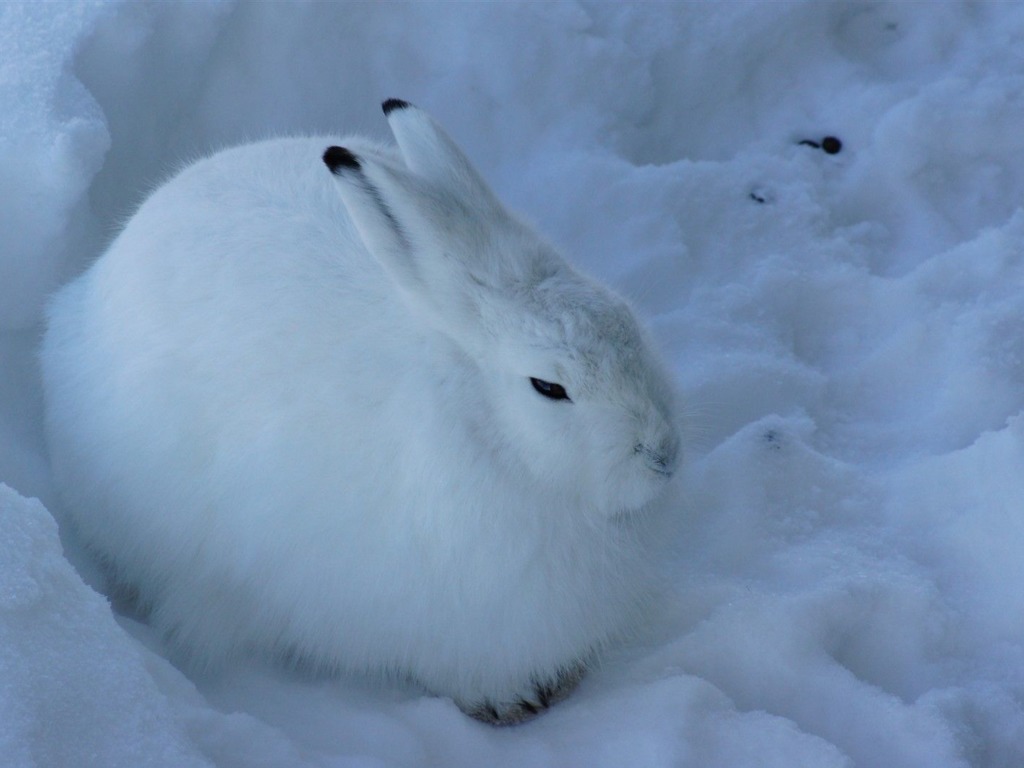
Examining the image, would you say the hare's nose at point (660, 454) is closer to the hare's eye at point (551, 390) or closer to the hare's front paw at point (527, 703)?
the hare's eye at point (551, 390)

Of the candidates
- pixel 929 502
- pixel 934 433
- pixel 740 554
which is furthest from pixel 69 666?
pixel 934 433

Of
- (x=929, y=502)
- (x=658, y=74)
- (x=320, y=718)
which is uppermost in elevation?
(x=658, y=74)

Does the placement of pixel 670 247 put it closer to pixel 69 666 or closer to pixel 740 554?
Answer: pixel 740 554

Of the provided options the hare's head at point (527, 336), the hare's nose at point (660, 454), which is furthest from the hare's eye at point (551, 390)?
the hare's nose at point (660, 454)

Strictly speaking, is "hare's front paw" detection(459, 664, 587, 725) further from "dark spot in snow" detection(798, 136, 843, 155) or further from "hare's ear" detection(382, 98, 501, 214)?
"dark spot in snow" detection(798, 136, 843, 155)

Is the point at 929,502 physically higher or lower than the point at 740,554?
higher

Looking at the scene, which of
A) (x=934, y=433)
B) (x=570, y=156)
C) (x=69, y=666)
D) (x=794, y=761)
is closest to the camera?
(x=69, y=666)
